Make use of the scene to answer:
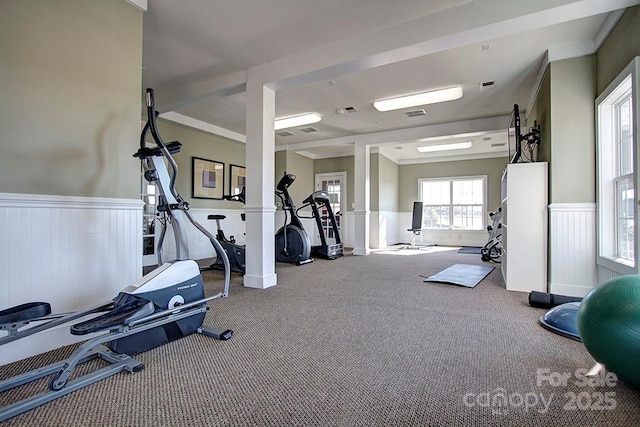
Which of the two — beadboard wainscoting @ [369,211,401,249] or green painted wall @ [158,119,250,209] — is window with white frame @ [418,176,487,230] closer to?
beadboard wainscoting @ [369,211,401,249]

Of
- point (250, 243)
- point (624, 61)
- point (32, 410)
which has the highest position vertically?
point (624, 61)

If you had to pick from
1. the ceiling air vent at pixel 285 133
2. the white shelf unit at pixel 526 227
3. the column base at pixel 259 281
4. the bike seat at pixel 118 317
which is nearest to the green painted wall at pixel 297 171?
the ceiling air vent at pixel 285 133

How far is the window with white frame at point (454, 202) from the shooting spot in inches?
368

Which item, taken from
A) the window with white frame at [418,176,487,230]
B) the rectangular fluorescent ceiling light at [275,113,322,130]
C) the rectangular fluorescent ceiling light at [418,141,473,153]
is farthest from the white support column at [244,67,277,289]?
the window with white frame at [418,176,487,230]

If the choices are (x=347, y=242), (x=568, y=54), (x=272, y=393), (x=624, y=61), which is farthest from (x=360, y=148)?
(x=272, y=393)

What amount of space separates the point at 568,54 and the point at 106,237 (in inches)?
189

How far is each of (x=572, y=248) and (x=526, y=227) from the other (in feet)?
1.53

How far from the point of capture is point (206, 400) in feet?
4.89

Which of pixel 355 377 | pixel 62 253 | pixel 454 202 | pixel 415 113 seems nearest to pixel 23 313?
pixel 62 253

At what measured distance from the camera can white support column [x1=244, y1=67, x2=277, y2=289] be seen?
3.85 metres

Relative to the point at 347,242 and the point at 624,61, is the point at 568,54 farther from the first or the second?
the point at 347,242

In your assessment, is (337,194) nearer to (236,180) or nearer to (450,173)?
(236,180)

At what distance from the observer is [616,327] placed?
1.49 meters

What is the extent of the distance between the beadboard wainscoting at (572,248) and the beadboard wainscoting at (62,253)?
4.16m
